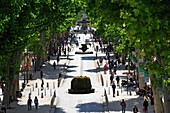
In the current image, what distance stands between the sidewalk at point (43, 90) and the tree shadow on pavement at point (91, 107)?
2.49 meters

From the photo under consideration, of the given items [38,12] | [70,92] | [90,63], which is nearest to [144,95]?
[70,92]

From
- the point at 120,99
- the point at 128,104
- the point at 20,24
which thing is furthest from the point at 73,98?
the point at 20,24

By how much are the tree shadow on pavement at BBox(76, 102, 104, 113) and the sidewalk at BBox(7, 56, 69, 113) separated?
249 cm

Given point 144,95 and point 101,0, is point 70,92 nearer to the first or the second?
point 144,95

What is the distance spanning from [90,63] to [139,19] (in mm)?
63158

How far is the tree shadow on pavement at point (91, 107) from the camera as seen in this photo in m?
40.6

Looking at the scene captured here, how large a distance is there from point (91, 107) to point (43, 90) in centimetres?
1134

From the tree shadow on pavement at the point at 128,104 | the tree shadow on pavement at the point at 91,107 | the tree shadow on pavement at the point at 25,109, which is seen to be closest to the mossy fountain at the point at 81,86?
the tree shadow on pavement at the point at 91,107

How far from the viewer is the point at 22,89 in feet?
170

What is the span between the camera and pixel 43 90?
171 feet

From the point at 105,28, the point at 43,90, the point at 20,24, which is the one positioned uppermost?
the point at 105,28

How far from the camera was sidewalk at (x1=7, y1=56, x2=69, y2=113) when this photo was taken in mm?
41188

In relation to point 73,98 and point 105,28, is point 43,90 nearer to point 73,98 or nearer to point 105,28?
point 73,98

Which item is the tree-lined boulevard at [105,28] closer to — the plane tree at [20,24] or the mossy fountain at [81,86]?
the plane tree at [20,24]
